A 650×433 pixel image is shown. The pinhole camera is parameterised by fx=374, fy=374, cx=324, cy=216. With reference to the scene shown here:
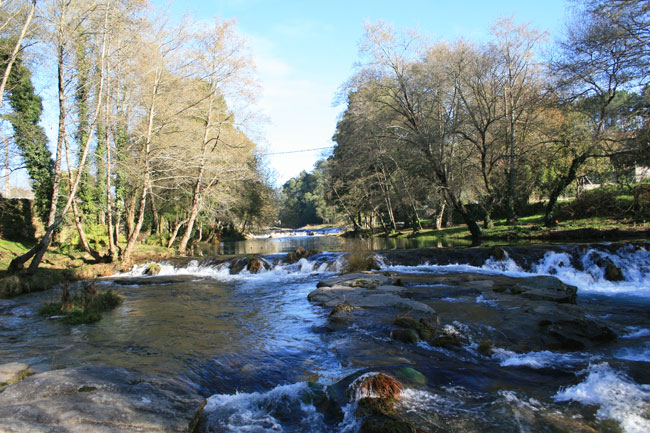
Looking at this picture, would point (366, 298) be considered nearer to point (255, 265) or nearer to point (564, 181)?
point (255, 265)

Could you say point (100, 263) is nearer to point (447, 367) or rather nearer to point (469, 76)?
point (447, 367)

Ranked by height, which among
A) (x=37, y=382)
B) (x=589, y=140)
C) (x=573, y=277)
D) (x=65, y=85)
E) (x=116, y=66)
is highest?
(x=116, y=66)

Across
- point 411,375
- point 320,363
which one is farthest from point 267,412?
point 411,375

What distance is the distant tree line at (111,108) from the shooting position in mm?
12477

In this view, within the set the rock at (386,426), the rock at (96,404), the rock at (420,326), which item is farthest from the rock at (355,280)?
the rock at (386,426)

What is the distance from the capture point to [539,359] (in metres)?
5.23

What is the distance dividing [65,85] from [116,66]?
2.29 metres

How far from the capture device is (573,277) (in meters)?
11.9

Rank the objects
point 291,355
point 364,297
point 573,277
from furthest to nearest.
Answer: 1. point 573,277
2. point 364,297
3. point 291,355

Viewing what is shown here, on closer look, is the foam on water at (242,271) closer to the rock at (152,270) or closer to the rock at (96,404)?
the rock at (152,270)

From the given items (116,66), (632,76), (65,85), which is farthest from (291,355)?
(632,76)

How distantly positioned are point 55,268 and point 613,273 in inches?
763

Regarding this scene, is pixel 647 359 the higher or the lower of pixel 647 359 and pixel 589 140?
the lower

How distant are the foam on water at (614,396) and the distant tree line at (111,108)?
1437cm
